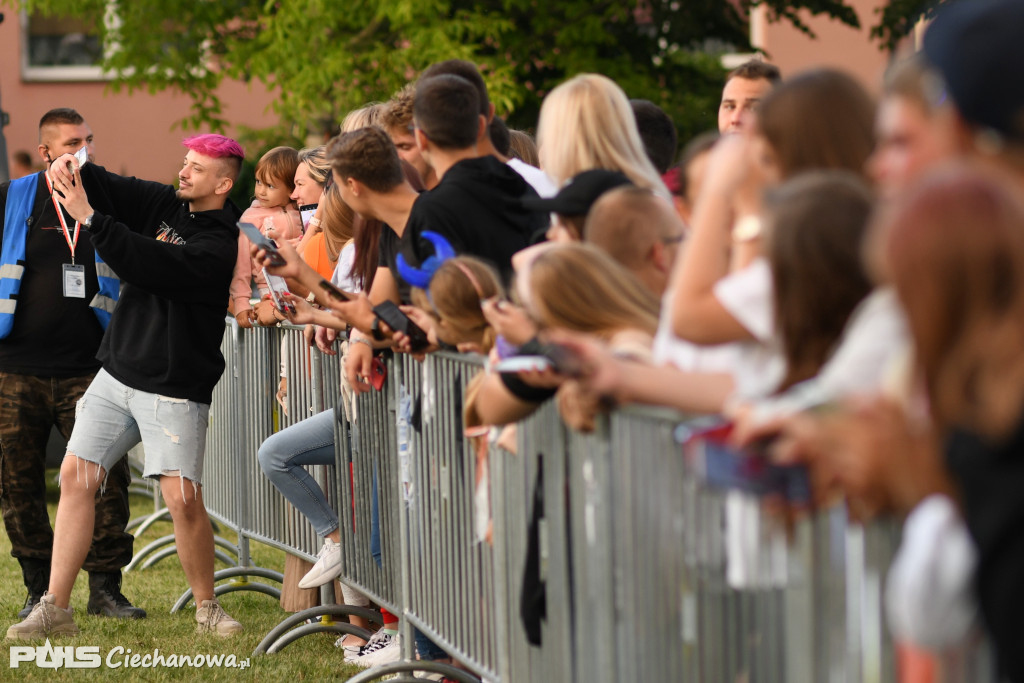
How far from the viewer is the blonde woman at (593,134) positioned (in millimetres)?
3910

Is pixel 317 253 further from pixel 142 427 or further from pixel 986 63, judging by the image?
pixel 986 63

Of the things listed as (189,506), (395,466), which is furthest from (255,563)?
(395,466)

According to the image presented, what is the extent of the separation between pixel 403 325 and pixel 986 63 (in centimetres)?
291

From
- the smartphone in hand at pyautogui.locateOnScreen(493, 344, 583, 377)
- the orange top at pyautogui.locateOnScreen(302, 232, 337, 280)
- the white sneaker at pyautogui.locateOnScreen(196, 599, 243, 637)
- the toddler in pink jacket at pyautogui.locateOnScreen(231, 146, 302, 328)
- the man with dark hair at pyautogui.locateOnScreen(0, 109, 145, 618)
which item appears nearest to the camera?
the smartphone in hand at pyautogui.locateOnScreen(493, 344, 583, 377)

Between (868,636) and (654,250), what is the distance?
1435mm

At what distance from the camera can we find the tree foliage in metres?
16.1

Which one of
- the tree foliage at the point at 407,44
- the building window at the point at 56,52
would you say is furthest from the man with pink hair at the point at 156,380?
the building window at the point at 56,52

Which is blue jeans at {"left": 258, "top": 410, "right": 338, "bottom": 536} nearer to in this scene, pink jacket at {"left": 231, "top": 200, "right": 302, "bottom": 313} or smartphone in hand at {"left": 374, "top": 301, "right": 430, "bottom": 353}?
pink jacket at {"left": 231, "top": 200, "right": 302, "bottom": 313}

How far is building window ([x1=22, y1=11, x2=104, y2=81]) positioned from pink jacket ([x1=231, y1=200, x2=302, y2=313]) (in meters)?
20.4

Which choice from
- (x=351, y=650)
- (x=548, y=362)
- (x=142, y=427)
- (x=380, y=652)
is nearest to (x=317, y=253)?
(x=142, y=427)

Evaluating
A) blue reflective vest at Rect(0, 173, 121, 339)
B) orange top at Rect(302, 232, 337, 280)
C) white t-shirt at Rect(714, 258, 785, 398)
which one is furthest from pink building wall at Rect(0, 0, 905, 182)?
white t-shirt at Rect(714, 258, 785, 398)

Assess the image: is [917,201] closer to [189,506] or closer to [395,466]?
[395,466]

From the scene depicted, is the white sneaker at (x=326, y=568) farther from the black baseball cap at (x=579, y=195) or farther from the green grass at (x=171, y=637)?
the black baseball cap at (x=579, y=195)

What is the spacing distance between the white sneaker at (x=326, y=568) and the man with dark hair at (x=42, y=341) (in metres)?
1.15
